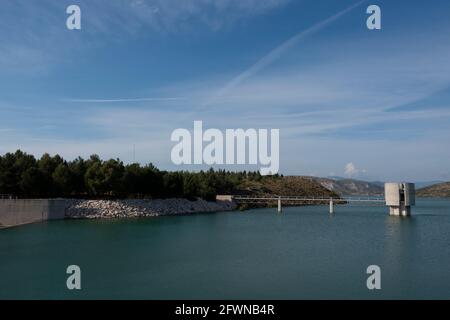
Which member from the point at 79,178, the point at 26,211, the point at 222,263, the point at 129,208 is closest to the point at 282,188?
the point at 129,208

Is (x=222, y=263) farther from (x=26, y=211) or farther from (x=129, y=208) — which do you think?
(x=129, y=208)

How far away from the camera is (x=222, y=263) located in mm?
26984

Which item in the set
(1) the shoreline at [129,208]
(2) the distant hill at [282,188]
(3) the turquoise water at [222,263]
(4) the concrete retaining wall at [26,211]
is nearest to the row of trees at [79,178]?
(1) the shoreline at [129,208]

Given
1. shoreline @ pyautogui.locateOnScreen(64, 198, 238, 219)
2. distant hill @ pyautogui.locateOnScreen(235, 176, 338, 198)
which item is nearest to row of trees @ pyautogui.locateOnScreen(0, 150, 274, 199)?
shoreline @ pyautogui.locateOnScreen(64, 198, 238, 219)

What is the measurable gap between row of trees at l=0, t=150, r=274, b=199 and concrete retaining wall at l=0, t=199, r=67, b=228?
578cm

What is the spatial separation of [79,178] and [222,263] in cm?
4343

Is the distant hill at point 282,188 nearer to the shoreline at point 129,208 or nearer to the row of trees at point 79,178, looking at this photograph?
the shoreline at point 129,208

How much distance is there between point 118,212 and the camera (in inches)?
2418

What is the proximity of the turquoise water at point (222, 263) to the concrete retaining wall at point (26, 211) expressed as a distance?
5876 millimetres

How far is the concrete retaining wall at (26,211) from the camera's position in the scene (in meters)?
50.6

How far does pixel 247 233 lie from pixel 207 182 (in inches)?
1839

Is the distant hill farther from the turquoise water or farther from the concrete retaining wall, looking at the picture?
the turquoise water

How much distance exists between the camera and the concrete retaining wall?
50.6m
